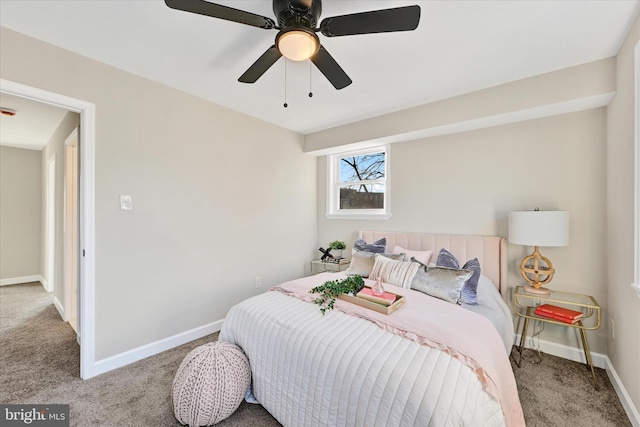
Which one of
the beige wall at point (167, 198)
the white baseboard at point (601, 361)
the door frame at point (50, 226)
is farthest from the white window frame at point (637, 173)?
the door frame at point (50, 226)

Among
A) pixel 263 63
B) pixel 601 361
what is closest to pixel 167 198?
pixel 263 63

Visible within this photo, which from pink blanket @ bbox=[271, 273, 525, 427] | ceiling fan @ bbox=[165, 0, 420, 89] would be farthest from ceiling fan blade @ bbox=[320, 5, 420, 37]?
pink blanket @ bbox=[271, 273, 525, 427]

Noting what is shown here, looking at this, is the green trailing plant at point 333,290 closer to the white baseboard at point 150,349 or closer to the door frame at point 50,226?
the white baseboard at point 150,349

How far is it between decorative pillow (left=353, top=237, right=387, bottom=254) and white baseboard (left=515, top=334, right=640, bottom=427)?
1.57 meters

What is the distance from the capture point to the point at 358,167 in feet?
13.2

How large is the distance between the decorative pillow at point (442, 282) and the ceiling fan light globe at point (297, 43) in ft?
6.33

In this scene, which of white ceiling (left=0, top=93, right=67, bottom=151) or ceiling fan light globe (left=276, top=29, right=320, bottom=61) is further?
white ceiling (left=0, top=93, right=67, bottom=151)

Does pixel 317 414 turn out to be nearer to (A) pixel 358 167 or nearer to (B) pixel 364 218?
(B) pixel 364 218

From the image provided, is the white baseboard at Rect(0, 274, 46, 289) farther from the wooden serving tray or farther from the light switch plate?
the wooden serving tray

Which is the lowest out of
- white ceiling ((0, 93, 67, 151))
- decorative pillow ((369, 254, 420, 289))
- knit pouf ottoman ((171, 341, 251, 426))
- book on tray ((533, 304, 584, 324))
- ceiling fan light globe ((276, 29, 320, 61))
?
knit pouf ottoman ((171, 341, 251, 426))

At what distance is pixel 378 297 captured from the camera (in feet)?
6.48

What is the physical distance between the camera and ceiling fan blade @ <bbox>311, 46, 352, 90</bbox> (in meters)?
1.62

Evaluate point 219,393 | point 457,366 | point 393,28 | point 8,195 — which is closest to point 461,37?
point 393,28

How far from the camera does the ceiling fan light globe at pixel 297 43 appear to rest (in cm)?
141
